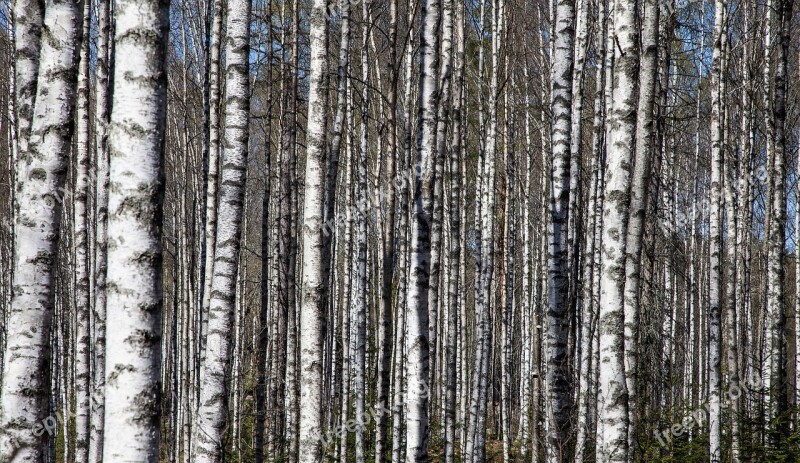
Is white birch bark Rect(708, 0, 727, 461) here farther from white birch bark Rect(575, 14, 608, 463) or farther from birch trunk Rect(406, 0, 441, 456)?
birch trunk Rect(406, 0, 441, 456)

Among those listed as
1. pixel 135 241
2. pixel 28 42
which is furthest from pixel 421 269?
pixel 28 42

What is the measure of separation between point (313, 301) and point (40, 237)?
6.73ft

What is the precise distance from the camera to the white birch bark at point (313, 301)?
5227 mm

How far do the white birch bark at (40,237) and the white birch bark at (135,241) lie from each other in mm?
1485

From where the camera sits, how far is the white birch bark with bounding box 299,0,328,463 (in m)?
5.23

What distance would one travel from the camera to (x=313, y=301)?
530 centimetres

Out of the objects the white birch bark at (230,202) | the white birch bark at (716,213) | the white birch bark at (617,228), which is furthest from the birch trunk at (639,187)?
the white birch bark at (716,213)

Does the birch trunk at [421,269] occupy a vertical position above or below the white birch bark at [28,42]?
below

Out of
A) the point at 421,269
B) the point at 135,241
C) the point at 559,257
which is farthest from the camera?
the point at 559,257

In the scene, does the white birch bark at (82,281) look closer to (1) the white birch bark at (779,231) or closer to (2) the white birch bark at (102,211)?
(2) the white birch bark at (102,211)

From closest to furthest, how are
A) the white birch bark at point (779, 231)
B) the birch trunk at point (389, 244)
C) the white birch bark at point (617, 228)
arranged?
the white birch bark at point (617, 228)
the birch trunk at point (389, 244)
the white birch bark at point (779, 231)

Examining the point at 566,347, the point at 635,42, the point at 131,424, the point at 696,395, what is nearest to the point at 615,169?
the point at 635,42

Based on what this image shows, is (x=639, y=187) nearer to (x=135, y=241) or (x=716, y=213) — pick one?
(x=135, y=241)

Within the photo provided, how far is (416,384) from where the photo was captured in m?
5.30
